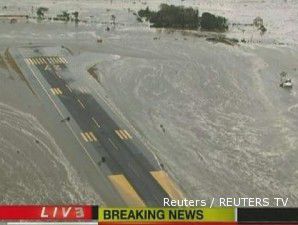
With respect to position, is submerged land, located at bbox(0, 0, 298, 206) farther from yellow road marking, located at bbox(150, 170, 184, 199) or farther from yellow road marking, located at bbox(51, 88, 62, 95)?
yellow road marking, located at bbox(51, 88, 62, 95)

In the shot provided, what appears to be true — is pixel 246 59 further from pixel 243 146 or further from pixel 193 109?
pixel 243 146

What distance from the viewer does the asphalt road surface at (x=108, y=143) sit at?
Answer: 37.8m

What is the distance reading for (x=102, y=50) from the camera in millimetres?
73562

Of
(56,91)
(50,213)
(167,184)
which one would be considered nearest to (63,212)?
(50,213)

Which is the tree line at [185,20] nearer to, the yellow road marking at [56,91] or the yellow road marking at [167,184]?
the yellow road marking at [56,91]

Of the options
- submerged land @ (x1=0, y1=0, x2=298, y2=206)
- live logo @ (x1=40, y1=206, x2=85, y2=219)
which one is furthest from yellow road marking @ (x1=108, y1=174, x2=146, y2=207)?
live logo @ (x1=40, y1=206, x2=85, y2=219)

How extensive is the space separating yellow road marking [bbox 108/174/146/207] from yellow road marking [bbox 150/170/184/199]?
7.68 ft

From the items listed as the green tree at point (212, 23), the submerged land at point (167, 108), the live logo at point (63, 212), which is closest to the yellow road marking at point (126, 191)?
the submerged land at point (167, 108)

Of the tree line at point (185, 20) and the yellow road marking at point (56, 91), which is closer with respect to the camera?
the yellow road marking at point (56, 91)

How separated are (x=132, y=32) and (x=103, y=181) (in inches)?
1930

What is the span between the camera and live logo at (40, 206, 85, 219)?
69.3ft

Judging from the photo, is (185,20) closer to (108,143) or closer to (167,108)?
(167,108)

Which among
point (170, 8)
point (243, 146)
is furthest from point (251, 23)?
point (243, 146)
